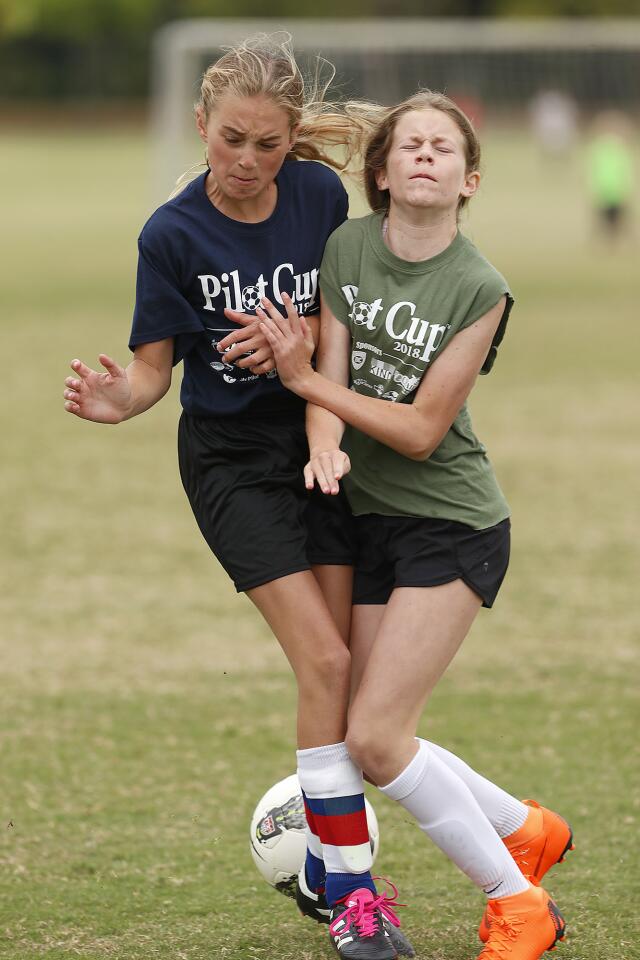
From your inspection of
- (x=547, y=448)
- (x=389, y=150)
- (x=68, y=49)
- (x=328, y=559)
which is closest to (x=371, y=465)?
(x=328, y=559)

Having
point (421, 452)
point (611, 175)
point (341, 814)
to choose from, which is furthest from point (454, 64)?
point (341, 814)

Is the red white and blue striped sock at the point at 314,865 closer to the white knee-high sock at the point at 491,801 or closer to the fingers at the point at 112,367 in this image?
the white knee-high sock at the point at 491,801

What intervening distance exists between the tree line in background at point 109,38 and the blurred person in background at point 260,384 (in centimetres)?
5552

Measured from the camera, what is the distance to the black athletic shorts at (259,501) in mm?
3287

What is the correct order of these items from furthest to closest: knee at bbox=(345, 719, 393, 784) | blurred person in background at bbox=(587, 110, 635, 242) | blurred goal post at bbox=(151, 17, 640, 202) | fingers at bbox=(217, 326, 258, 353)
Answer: blurred person in background at bbox=(587, 110, 635, 242), blurred goal post at bbox=(151, 17, 640, 202), fingers at bbox=(217, 326, 258, 353), knee at bbox=(345, 719, 393, 784)

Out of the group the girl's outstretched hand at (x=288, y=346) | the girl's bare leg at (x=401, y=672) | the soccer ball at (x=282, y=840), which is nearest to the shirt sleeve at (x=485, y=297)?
the girl's outstretched hand at (x=288, y=346)

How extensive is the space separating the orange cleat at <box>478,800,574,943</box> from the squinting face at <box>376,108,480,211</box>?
1.51 meters

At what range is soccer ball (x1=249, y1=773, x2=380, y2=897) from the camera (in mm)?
3682

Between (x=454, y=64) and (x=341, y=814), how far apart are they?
61.2 ft

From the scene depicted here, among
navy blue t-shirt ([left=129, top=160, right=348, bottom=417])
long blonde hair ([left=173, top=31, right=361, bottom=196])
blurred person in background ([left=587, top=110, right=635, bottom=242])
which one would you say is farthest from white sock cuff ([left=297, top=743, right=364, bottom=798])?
blurred person in background ([left=587, top=110, right=635, bottom=242])

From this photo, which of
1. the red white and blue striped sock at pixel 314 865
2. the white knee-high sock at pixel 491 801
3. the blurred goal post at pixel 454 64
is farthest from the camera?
the blurred goal post at pixel 454 64

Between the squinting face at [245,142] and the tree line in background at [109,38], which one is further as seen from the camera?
the tree line in background at [109,38]

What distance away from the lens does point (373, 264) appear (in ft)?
10.8

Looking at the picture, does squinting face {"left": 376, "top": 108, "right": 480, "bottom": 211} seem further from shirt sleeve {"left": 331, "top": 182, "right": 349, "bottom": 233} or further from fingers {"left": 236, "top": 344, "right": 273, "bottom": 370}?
fingers {"left": 236, "top": 344, "right": 273, "bottom": 370}
